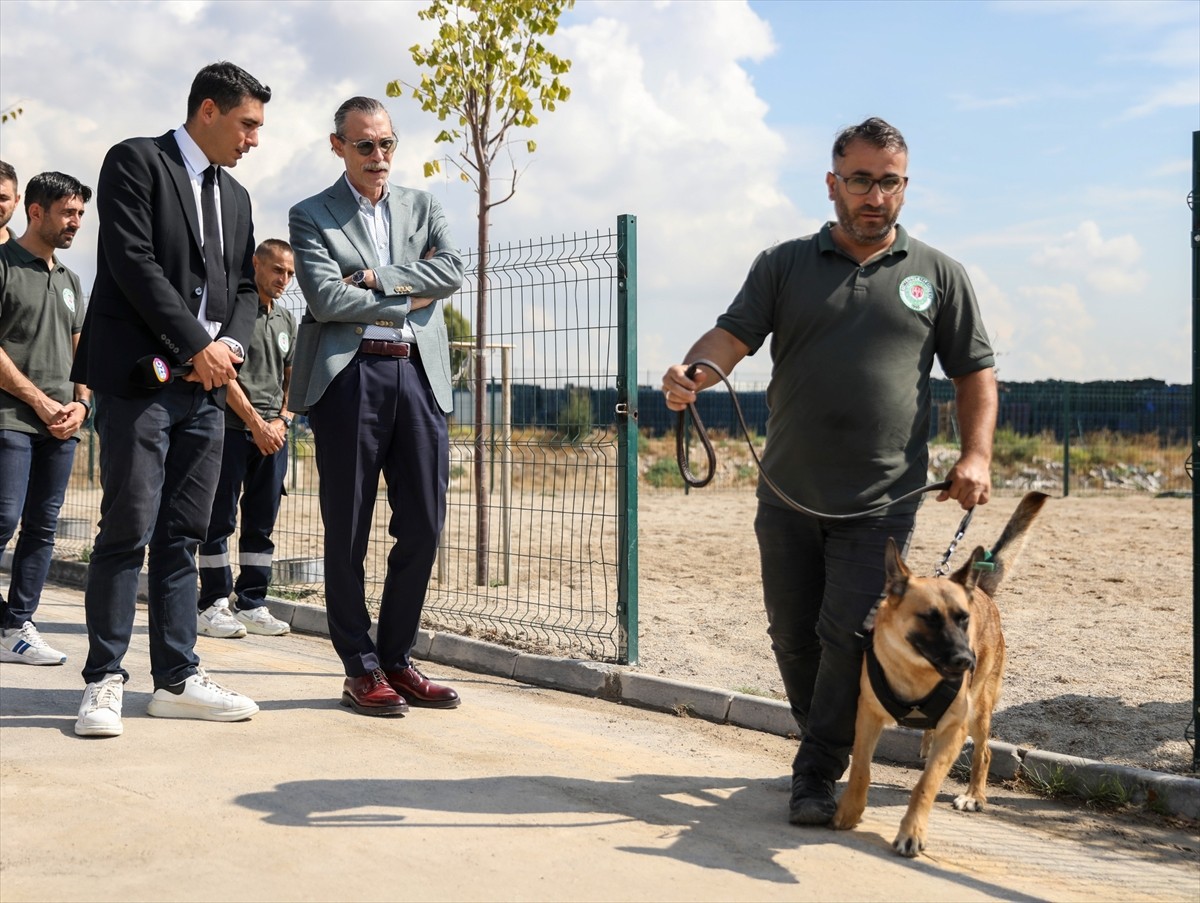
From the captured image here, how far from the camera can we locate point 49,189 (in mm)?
6242

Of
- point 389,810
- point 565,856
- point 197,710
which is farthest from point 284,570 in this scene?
point 565,856

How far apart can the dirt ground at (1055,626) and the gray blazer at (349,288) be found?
2.16 metres

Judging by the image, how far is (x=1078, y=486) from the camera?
79.7ft

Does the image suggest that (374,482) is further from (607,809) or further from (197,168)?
(607,809)

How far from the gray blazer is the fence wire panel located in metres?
1.27

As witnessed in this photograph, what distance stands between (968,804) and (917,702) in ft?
2.74

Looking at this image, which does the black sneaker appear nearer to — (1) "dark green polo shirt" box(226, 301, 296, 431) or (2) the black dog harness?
(2) the black dog harness

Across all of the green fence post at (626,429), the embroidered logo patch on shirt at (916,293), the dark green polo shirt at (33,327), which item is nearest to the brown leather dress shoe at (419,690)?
the green fence post at (626,429)

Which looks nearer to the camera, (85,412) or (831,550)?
(831,550)

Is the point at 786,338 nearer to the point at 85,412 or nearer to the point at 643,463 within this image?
the point at 85,412

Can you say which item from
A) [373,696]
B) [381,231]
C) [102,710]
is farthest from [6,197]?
[373,696]

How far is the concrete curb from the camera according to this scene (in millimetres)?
4445

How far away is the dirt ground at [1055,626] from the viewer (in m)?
5.24

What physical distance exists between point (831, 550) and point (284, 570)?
568 cm
